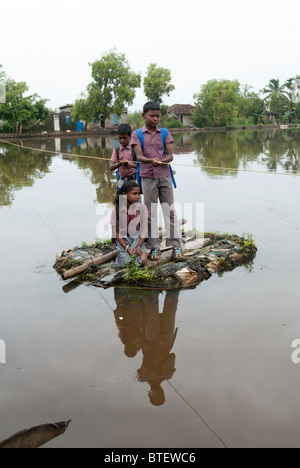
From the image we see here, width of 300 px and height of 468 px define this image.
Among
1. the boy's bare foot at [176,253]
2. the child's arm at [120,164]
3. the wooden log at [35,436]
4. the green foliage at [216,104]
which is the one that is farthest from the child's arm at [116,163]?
the green foliage at [216,104]

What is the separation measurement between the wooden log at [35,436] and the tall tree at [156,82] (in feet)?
180

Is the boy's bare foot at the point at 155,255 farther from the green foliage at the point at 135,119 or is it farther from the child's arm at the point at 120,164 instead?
the green foliage at the point at 135,119

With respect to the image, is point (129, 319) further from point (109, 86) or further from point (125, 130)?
point (109, 86)

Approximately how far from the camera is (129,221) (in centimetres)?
454

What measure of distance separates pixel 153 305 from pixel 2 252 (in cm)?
246

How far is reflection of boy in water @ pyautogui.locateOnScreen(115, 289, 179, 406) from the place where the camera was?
2.66m

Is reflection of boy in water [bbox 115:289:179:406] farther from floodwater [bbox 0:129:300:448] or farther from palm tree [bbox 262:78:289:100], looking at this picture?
palm tree [bbox 262:78:289:100]

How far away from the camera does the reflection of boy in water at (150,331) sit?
8.73 ft

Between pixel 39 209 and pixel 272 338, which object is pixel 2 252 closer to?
pixel 39 209

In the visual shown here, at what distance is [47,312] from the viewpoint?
11.9ft

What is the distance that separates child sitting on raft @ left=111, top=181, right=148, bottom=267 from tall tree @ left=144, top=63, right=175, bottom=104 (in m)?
52.1

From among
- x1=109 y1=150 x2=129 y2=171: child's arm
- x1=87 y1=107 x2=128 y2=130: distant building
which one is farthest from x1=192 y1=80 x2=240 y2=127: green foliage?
x1=109 y1=150 x2=129 y2=171: child's arm

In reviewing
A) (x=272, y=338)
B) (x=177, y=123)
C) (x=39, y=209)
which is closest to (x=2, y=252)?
(x=39, y=209)

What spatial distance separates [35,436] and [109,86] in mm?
45622
